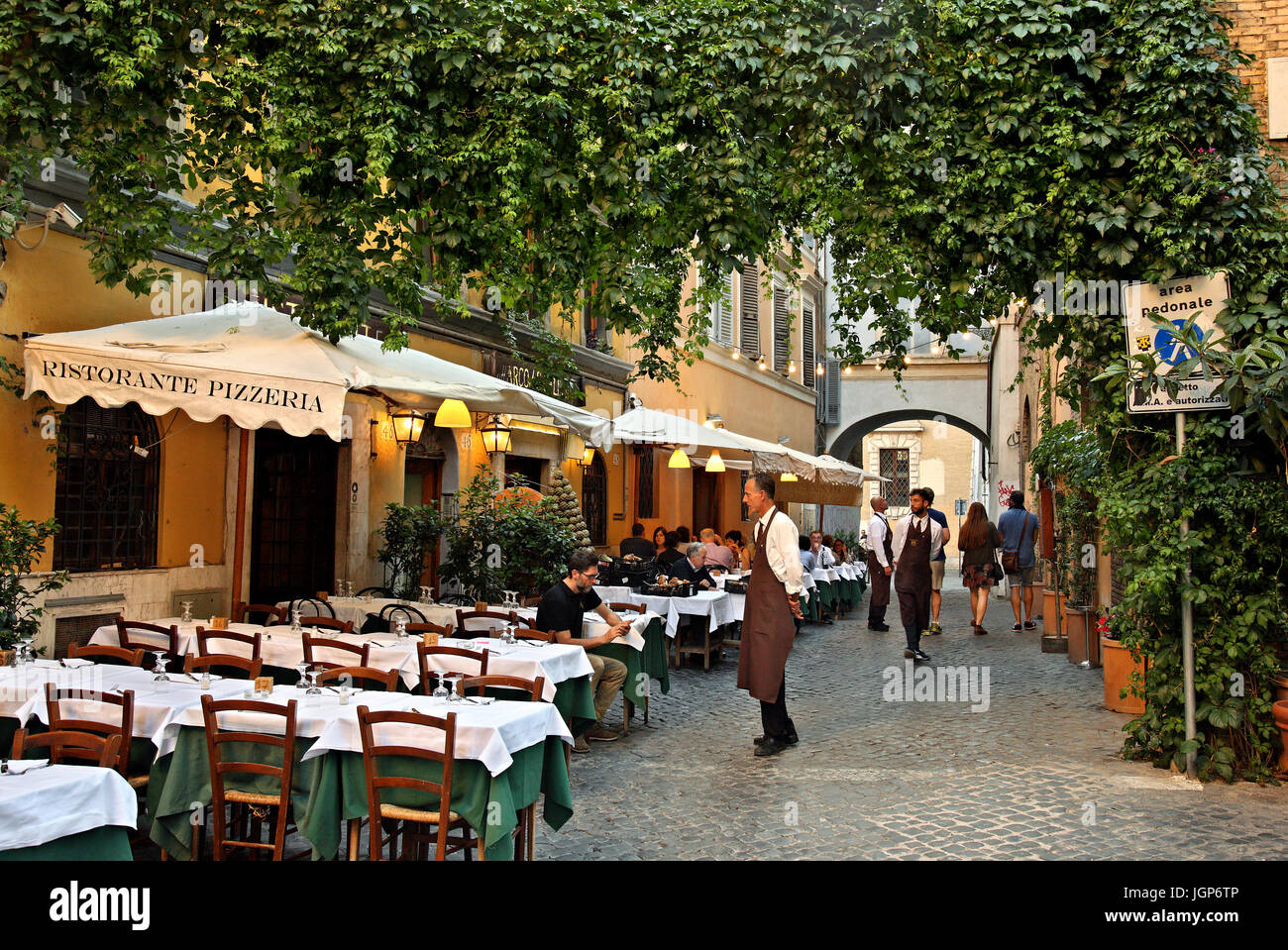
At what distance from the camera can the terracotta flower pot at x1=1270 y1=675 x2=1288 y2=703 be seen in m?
6.70

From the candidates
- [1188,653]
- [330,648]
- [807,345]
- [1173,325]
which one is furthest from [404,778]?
[807,345]

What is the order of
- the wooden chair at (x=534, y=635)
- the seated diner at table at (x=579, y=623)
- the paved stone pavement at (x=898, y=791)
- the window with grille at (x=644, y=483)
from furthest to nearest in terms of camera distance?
the window with grille at (x=644, y=483)
the seated diner at table at (x=579, y=623)
the wooden chair at (x=534, y=635)
the paved stone pavement at (x=898, y=791)

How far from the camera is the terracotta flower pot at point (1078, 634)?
11695 mm

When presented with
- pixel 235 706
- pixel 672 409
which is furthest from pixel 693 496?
pixel 235 706

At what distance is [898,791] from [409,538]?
6.03 metres

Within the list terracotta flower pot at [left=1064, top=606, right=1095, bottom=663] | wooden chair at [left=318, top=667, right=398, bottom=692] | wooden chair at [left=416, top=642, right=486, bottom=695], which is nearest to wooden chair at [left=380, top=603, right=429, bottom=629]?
wooden chair at [left=416, top=642, right=486, bottom=695]

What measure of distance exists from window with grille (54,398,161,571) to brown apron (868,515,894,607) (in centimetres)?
959

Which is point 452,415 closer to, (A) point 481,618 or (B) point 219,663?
(A) point 481,618

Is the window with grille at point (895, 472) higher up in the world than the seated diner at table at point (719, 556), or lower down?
higher up

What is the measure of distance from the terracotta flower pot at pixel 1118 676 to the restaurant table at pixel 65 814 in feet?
24.9

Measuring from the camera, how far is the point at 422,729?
14.9ft

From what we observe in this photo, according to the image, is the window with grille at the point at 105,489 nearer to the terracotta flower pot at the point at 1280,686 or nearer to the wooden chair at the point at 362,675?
the wooden chair at the point at 362,675

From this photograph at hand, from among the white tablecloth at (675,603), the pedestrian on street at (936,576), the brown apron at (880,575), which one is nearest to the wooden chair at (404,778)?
the white tablecloth at (675,603)
